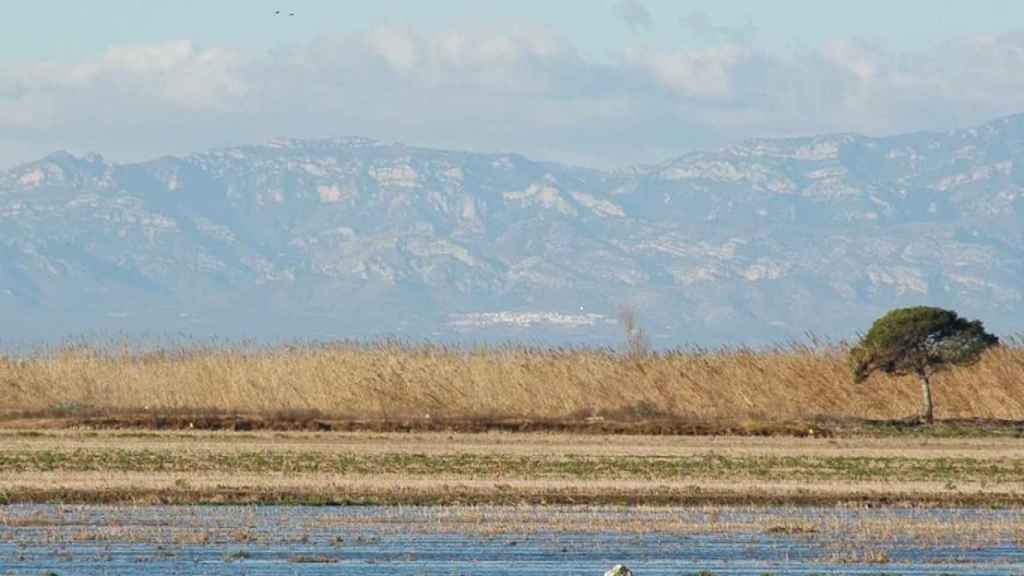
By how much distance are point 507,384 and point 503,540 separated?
2927cm

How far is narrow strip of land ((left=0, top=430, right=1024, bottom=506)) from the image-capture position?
3375cm

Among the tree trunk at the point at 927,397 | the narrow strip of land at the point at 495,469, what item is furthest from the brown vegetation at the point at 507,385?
the narrow strip of land at the point at 495,469

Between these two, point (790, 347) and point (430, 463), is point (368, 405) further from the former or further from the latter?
point (430, 463)

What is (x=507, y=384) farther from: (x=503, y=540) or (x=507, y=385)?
(x=503, y=540)

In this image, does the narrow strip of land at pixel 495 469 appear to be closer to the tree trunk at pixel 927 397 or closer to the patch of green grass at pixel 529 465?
the patch of green grass at pixel 529 465

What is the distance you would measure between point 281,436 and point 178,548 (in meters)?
22.1

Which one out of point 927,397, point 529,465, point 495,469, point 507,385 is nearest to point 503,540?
point 495,469

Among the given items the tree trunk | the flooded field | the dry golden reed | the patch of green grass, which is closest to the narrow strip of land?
the patch of green grass

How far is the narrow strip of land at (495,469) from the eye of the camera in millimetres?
33750

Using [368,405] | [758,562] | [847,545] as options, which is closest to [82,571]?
[758,562]

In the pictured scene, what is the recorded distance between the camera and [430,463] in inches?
1583

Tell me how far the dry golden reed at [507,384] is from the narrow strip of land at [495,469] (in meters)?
6.83

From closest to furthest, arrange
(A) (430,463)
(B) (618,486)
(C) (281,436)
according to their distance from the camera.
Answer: (B) (618,486)
(A) (430,463)
(C) (281,436)

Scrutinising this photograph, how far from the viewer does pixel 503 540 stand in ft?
91.6
